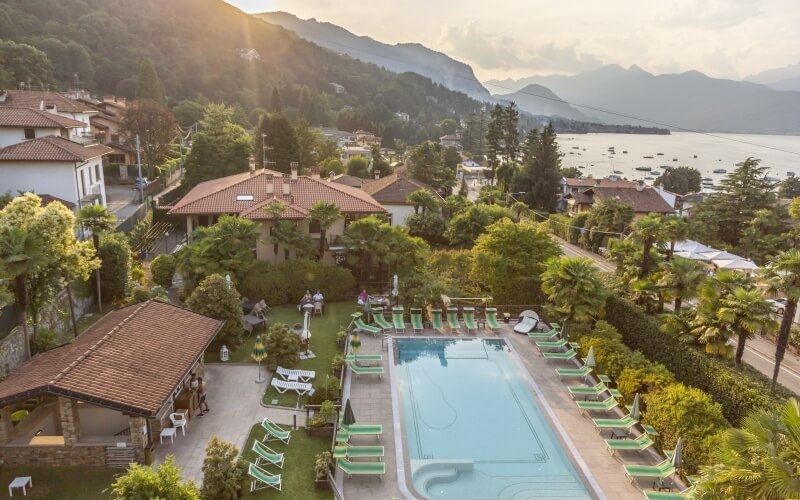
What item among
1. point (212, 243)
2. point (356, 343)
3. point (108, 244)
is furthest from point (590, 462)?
point (108, 244)

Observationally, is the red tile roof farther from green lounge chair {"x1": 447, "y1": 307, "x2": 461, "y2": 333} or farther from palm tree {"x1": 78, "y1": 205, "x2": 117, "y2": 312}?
green lounge chair {"x1": 447, "y1": 307, "x2": 461, "y2": 333}

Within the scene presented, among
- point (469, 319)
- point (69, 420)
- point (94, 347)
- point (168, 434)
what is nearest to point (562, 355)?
point (469, 319)

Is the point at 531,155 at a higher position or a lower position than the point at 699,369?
higher

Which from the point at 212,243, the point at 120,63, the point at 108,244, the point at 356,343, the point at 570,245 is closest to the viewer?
the point at 356,343

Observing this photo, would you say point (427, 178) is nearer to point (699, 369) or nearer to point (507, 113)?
point (507, 113)

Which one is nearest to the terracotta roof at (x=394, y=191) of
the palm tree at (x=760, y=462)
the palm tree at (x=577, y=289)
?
the palm tree at (x=577, y=289)
